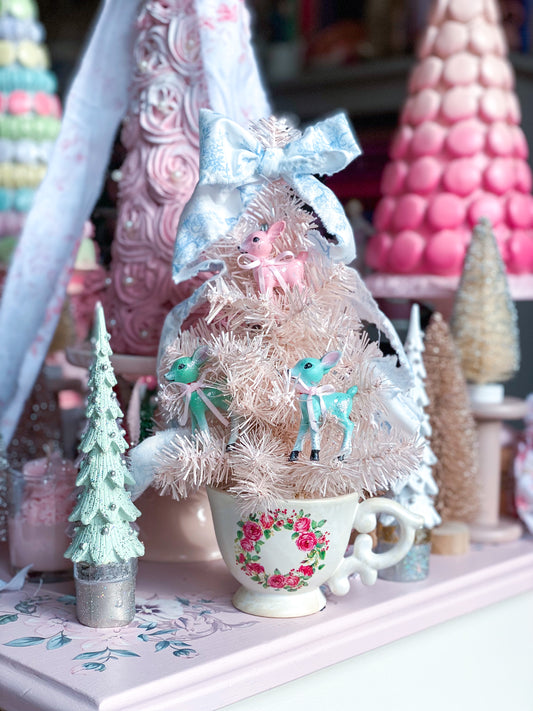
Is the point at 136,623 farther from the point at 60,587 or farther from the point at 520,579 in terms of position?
the point at 520,579

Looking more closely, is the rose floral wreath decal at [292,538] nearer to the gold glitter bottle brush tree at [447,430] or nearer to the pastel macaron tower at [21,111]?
the gold glitter bottle brush tree at [447,430]

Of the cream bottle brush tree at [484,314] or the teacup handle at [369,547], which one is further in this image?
the cream bottle brush tree at [484,314]

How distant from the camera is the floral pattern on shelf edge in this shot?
0.63 meters

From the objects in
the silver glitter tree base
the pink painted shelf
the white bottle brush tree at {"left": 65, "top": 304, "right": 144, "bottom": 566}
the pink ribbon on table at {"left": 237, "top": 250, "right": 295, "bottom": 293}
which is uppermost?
the pink ribbon on table at {"left": 237, "top": 250, "right": 295, "bottom": 293}

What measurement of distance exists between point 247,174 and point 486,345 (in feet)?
1.21

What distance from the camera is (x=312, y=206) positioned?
0.70 meters

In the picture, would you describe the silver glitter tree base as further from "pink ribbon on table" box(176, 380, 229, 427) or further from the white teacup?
"pink ribbon on table" box(176, 380, 229, 427)

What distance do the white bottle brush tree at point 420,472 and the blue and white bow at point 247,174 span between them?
0.15 metres

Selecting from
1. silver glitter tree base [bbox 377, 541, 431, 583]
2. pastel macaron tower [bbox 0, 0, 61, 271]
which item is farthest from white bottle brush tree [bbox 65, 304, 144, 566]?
pastel macaron tower [bbox 0, 0, 61, 271]

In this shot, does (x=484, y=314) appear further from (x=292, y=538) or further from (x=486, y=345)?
(x=292, y=538)

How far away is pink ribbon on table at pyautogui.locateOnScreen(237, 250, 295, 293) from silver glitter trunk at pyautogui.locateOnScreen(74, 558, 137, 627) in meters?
0.24

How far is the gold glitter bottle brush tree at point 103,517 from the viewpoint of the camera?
0.66 m

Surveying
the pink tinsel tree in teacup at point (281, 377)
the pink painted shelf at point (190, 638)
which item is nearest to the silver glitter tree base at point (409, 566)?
the pink painted shelf at point (190, 638)

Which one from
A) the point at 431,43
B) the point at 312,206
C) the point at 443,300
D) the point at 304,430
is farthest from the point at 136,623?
the point at 431,43
